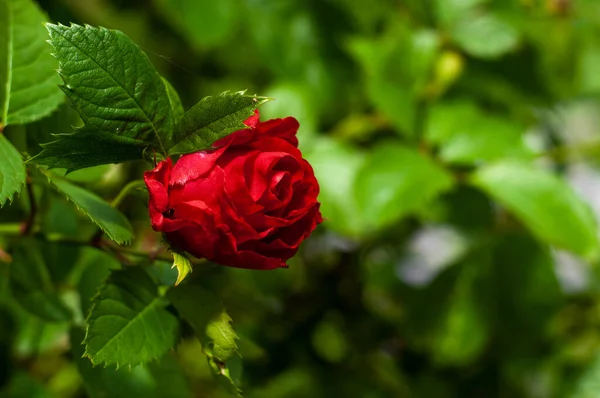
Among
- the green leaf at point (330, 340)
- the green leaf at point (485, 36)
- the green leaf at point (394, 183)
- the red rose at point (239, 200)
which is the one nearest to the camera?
the red rose at point (239, 200)

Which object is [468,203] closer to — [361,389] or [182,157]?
[361,389]

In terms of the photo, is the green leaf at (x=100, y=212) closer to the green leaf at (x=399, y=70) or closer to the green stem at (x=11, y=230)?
the green stem at (x=11, y=230)

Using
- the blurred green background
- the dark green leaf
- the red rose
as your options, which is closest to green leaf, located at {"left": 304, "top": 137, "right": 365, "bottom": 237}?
the blurred green background

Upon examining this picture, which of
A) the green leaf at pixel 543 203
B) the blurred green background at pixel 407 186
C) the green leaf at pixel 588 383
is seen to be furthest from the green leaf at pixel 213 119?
the green leaf at pixel 588 383

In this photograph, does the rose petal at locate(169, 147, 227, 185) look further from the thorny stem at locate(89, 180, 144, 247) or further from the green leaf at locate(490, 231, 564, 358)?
the green leaf at locate(490, 231, 564, 358)

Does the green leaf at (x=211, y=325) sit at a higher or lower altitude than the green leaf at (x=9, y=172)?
lower

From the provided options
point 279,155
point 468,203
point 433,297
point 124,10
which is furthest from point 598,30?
point 279,155
